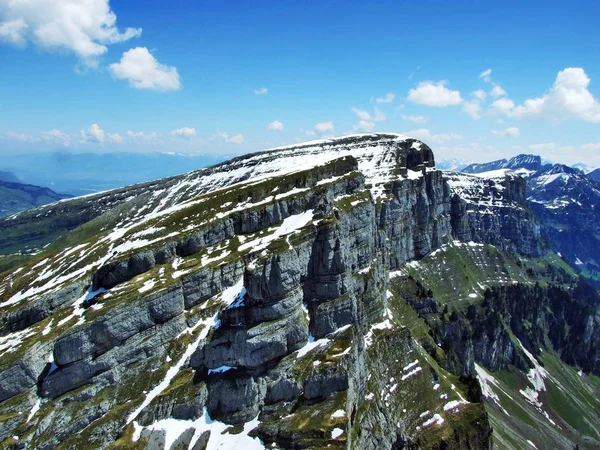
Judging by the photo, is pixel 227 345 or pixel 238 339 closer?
pixel 238 339

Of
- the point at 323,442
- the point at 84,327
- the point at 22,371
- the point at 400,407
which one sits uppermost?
the point at 84,327

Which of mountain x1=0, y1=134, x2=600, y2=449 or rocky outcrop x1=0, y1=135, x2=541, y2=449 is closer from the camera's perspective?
mountain x1=0, y1=134, x2=600, y2=449

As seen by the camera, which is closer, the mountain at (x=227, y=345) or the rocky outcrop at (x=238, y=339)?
the mountain at (x=227, y=345)

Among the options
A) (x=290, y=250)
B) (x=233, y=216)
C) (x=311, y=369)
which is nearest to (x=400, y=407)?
(x=311, y=369)

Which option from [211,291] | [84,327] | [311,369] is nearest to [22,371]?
[84,327]

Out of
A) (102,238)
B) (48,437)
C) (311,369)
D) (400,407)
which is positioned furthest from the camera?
(102,238)

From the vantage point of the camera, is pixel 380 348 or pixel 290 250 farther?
pixel 380 348

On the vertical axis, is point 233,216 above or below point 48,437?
above

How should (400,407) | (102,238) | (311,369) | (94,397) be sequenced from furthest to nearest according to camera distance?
(102,238)
(400,407)
(311,369)
(94,397)

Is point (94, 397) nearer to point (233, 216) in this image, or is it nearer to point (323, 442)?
point (323, 442)

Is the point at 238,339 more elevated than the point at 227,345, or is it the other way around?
the point at 238,339
